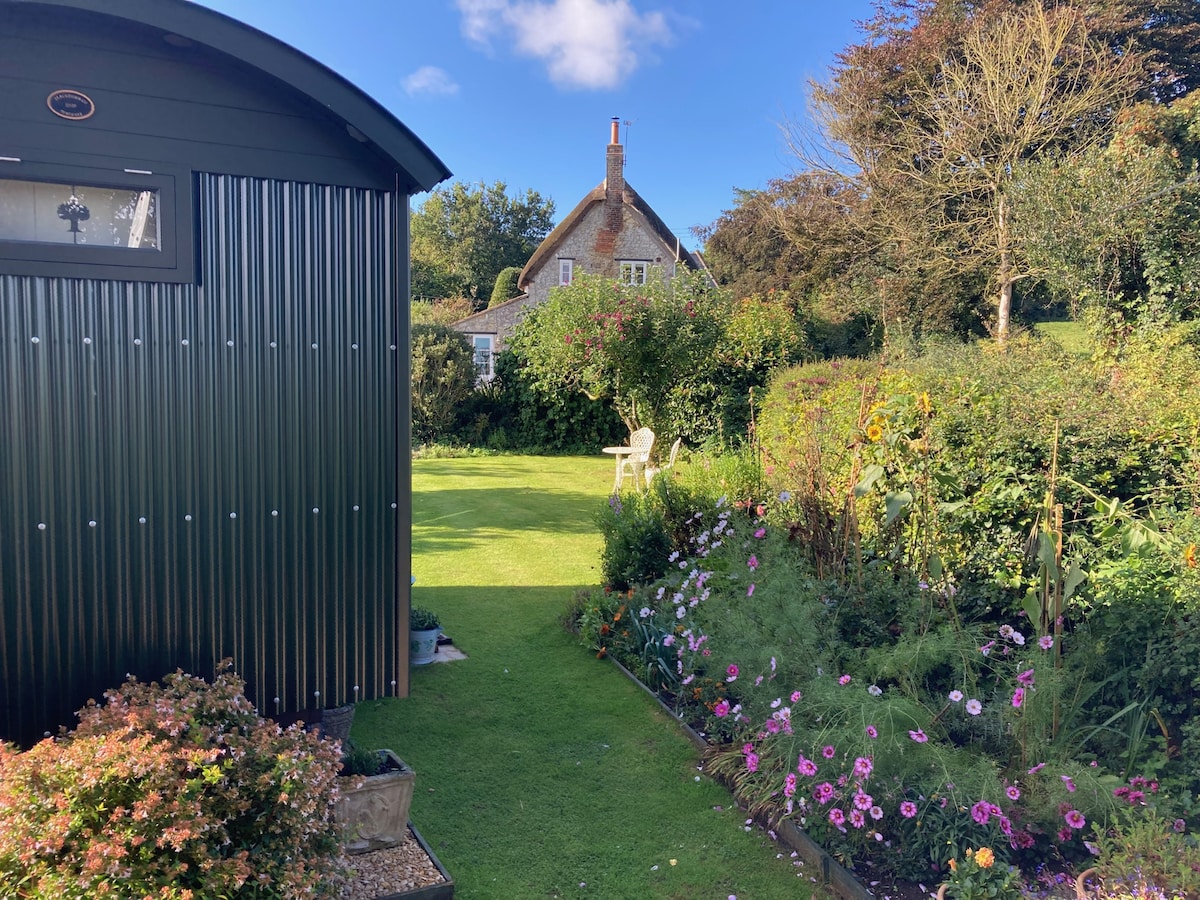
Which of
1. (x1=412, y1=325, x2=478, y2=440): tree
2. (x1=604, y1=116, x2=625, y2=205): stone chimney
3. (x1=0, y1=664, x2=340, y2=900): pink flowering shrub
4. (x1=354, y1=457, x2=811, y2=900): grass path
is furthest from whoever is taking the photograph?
(x1=604, y1=116, x2=625, y2=205): stone chimney

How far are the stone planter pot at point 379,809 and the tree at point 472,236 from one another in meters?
37.4

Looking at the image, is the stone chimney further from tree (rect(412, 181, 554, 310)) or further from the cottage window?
the cottage window

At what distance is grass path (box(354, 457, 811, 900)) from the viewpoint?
10.6ft

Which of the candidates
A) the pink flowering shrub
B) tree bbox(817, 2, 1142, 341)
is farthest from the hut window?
tree bbox(817, 2, 1142, 341)

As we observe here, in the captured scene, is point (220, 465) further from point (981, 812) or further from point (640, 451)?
point (640, 451)

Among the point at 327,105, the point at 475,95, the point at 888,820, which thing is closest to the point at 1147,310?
the point at 888,820

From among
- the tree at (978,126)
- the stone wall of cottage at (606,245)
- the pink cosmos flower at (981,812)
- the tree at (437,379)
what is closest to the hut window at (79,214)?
the pink cosmos flower at (981,812)

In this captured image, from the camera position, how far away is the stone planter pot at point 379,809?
122 inches

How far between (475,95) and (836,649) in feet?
101

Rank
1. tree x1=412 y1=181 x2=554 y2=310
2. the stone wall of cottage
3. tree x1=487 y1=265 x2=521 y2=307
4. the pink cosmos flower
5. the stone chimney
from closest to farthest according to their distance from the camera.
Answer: the pink cosmos flower, the stone chimney, the stone wall of cottage, tree x1=487 y1=265 x2=521 y2=307, tree x1=412 y1=181 x2=554 y2=310

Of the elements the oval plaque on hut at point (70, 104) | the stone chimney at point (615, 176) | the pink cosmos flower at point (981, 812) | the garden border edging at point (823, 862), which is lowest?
the garden border edging at point (823, 862)

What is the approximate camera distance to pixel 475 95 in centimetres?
3061

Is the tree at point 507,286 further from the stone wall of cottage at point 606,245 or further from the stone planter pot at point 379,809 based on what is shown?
the stone planter pot at point 379,809

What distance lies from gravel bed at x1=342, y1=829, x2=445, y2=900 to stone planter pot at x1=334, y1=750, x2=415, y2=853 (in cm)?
4
